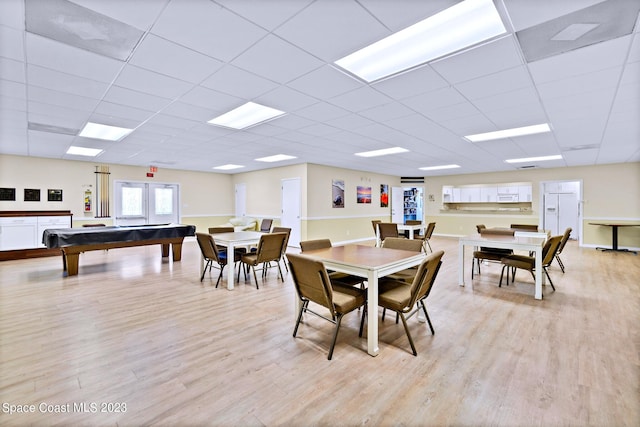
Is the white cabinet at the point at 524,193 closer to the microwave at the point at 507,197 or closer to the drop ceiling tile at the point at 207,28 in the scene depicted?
the microwave at the point at 507,197

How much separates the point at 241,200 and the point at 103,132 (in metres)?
6.13

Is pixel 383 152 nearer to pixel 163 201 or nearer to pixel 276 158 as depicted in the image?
pixel 276 158

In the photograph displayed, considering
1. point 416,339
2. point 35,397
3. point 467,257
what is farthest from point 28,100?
point 467,257

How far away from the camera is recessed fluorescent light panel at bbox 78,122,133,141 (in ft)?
15.3

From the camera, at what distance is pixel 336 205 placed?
30.7 ft

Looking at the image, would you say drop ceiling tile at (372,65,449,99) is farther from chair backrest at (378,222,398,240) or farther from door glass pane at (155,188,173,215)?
door glass pane at (155,188,173,215)

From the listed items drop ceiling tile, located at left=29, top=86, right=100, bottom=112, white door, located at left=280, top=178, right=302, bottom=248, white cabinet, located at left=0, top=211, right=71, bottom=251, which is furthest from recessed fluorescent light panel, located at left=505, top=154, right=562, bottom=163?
white cabinet, located at left=0, top=211, right=71, bottom=251

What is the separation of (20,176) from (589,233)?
54.3 ft

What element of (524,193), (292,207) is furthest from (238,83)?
(524,193)

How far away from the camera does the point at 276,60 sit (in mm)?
2494

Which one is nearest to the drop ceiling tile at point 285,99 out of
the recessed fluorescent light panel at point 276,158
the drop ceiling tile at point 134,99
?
the drop ceiling tile at point 134,99

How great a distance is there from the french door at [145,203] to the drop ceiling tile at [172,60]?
7770 millimetres

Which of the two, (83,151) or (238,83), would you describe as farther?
(83,151)

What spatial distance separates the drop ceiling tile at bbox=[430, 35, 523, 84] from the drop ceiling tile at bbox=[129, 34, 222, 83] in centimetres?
211
